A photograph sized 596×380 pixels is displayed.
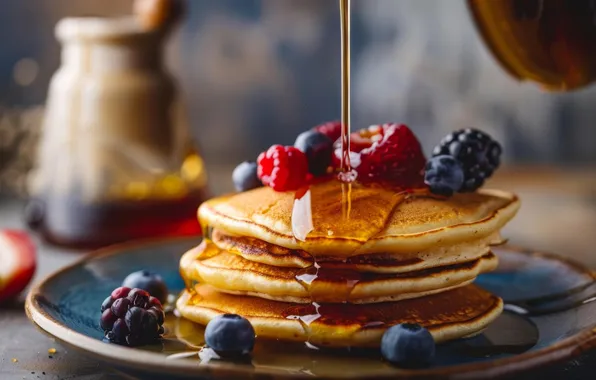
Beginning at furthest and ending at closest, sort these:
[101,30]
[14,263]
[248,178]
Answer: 1. [101,30]
2. [14,263]
3. [248,178]

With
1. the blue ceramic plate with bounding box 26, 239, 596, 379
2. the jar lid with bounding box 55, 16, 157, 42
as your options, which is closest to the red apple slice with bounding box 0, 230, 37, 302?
the blue ceramic plate with bounding box 26, 239, 596, 379

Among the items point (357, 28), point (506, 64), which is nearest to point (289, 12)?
point (357, 28)

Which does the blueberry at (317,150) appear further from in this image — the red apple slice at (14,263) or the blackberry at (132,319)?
the red apple slice at (14,263)

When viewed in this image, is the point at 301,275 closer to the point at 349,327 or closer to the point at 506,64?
the point at 349,327

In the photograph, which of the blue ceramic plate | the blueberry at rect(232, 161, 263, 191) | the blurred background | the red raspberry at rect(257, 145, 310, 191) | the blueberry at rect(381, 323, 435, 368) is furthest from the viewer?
the blurred background

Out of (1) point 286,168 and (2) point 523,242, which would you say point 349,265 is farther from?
(2) point 523,242

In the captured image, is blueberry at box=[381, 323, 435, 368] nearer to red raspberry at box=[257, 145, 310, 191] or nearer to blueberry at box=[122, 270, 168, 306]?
Result: red raspberry at box=[257, 145, 310, 191]

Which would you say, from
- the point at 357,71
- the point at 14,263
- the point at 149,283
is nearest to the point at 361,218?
the point at 149,283
